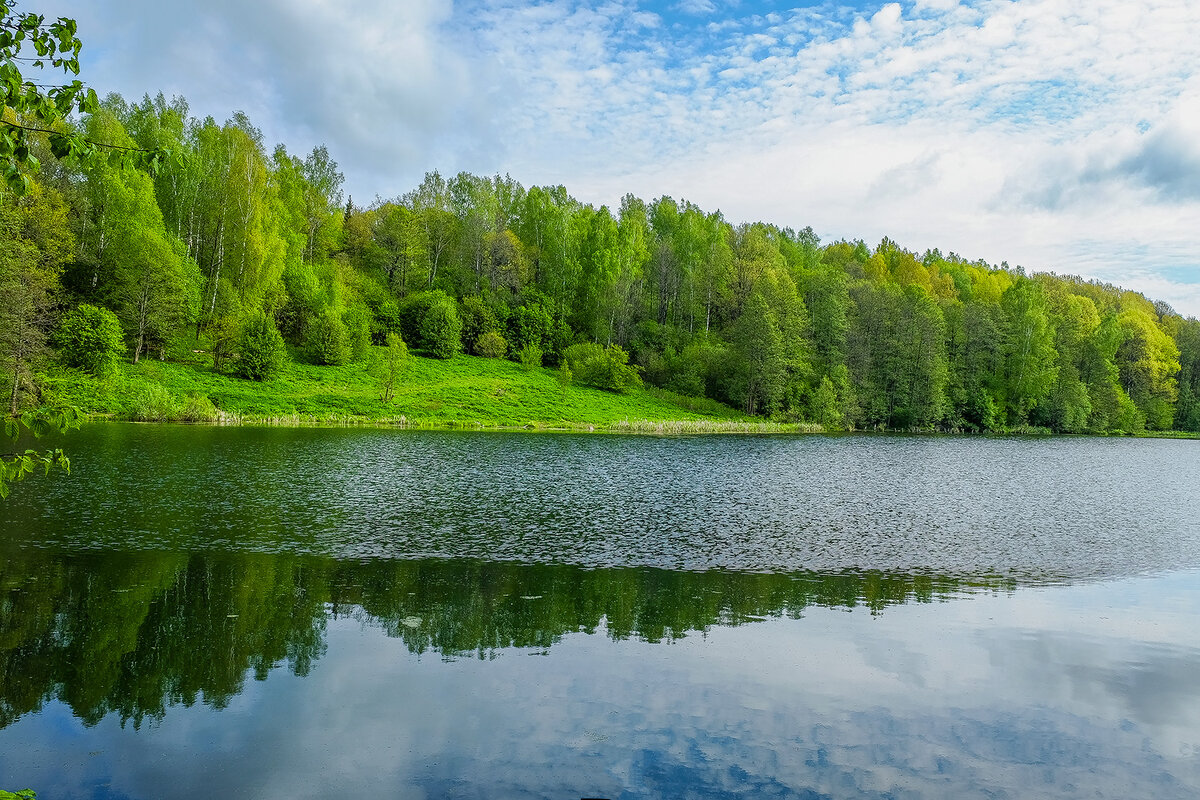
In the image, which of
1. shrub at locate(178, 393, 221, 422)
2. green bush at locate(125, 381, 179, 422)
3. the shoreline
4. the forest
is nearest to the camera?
green bush at locate(125, 381, 179, 422)

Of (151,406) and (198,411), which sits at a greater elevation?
(151,406)

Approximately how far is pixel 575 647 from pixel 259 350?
57338mm

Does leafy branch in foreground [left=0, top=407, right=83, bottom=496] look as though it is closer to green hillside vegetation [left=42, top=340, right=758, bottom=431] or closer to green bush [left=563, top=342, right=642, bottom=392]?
green hillside vegetation [left=42, top=340, right=758, bottom=431]

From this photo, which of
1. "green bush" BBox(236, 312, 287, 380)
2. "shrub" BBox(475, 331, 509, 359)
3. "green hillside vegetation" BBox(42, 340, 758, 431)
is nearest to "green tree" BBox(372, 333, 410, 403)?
"green hillside vegetation" BBox(42, 340, 758, 431)

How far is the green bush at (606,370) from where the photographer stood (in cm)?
8306

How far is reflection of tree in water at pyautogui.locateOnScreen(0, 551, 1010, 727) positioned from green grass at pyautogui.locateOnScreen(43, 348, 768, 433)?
37.2m

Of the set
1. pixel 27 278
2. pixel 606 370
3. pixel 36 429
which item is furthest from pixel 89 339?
pixel 36 429

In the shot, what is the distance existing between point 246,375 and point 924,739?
62.6 metres

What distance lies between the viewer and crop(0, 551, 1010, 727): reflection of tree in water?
1013 centimetres

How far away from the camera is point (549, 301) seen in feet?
315

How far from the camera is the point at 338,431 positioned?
51219mm

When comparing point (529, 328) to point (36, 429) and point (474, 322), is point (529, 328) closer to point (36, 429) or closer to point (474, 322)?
point (474, 322)

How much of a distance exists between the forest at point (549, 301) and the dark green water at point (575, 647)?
42365 millimetres

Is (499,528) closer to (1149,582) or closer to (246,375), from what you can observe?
(1149,582)
